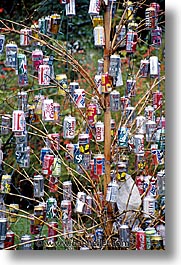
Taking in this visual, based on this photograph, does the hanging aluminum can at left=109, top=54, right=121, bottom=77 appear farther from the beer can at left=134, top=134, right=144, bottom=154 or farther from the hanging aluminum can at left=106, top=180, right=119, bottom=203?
the hanging aluminum can at left=106, top=180, right=119, bottom=203

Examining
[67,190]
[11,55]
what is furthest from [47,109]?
[67,190]

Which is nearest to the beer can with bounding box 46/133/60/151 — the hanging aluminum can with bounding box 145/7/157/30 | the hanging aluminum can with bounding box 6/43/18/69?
the hanging aluminum can with bounding box 6/43/18/69

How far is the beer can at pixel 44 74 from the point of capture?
7.25 feet

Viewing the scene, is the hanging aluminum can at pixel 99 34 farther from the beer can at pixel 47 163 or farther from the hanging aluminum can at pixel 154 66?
the beer can at pixel 47 163

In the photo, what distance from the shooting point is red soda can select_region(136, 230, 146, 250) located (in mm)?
2252

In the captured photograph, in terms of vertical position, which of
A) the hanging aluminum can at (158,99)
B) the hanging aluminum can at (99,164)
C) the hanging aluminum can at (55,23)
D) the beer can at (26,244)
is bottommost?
the beer can at (26,244)

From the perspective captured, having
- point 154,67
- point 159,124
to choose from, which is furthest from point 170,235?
point 154,67

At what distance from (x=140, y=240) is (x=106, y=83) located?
22.4 inches

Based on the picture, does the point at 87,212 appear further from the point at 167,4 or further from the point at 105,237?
the point at 167,4

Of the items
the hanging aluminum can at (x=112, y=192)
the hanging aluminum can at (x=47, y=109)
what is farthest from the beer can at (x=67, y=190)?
the hanging aluminum can at (x=47, y=109)

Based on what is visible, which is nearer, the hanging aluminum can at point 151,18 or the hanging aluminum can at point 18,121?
the hanging aluminum can at point 18,121

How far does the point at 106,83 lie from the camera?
2.23 meters

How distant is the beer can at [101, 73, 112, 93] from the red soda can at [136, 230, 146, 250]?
20.2 inches

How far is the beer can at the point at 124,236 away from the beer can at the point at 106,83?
0.49 metres
